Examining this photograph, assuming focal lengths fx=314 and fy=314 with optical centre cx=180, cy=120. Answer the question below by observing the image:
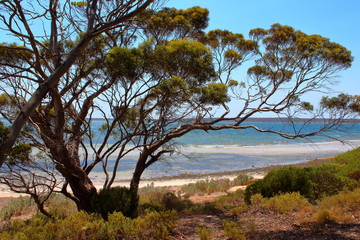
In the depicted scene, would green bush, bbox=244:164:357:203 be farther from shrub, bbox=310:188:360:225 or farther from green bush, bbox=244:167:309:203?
shrub, bbox=310:188:360:225

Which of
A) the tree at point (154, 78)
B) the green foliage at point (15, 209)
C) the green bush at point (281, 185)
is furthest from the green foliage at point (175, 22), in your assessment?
the green foliage at point (15, 209)

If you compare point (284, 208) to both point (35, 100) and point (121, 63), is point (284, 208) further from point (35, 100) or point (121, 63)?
point (35, 100)

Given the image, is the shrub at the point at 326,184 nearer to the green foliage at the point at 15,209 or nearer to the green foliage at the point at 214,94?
the green foliage at the point at 214,94

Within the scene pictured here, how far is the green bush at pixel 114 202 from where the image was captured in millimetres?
7602

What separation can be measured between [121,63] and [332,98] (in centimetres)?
689

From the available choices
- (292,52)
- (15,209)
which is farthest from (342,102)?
(15,209)

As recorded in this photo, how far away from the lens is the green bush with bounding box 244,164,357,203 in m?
8.57

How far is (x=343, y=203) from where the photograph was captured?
702 cm

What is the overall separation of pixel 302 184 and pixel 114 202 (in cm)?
517

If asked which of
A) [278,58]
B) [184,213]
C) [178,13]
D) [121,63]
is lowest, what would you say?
[184,213]

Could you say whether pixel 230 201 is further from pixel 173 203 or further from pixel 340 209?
pixel 340 209

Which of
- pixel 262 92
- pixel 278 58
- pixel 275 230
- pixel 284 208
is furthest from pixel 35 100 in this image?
pixel 278 58

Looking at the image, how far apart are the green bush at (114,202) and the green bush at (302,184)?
320 cm

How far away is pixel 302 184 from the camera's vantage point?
28.9 ft
